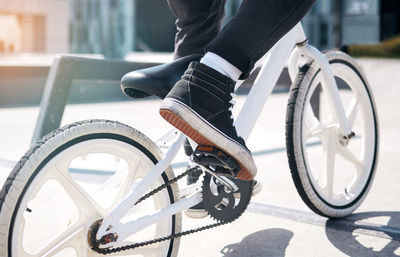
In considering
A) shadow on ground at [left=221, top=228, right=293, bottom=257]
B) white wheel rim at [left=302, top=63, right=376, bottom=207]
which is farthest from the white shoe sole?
white wheel rim at [left=302, top=63, right=376, bottom=207]

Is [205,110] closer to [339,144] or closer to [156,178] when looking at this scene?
[156,178]

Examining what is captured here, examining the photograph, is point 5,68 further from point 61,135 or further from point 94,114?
point 61,135

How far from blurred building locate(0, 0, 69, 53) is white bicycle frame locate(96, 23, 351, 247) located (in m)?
37.9

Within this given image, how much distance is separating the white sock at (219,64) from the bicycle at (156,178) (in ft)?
0.83

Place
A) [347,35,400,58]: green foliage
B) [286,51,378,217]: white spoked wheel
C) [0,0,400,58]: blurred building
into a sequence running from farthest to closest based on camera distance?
1. [0,0,400,58]: blurred building
2. [347,35,400,58]: green foliage
3. [286,51,378,217]: white spoked wheel

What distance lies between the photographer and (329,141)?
271cm

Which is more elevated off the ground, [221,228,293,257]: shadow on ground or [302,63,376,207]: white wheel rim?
[302,63,376,207]: white wheel rim

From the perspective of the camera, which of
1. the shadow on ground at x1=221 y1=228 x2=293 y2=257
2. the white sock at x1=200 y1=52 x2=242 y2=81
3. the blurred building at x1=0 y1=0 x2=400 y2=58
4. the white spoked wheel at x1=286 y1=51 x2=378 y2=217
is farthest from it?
the blurred building at x1=0 y1=0 x2=400 y2=58

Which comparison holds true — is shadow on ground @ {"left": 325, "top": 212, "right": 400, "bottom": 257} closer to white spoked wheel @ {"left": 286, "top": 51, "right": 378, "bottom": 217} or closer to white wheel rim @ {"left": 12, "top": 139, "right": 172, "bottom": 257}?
white spoked wheel @ {"left": 286, "top": 51, "right": 378, "bottom": 217}

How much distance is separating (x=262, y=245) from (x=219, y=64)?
1.00 meters

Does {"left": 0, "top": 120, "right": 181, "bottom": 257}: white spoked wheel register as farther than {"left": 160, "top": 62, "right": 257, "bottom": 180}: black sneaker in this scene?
No

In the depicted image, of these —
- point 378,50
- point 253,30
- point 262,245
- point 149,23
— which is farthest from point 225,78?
point 149,23

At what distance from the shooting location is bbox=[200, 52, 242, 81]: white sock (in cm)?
175

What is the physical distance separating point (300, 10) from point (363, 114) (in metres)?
1.23
